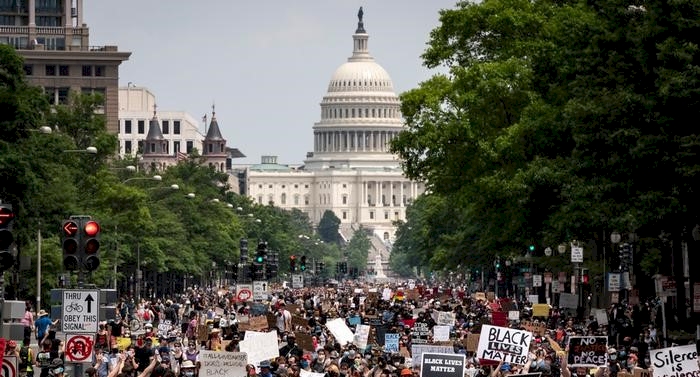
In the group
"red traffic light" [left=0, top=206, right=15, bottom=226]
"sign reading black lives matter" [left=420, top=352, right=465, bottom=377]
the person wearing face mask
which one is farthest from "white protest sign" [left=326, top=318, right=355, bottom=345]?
"red traffic light" [left=0, top=206, right=15, bottom=226]

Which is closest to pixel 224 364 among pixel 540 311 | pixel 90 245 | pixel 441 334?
pixel 90 245

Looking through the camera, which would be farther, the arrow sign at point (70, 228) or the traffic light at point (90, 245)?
the arrow sign at point (70, 228)

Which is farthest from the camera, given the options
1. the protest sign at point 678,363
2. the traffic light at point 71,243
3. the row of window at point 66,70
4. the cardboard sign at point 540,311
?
the row of window at point 66,70

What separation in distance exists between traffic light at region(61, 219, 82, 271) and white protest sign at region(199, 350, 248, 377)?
13.8 feet

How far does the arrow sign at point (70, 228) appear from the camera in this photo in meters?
33.9

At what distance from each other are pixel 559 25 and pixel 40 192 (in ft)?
59.7

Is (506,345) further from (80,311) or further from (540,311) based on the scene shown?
(540,311)

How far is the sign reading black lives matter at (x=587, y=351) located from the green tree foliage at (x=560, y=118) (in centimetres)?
804

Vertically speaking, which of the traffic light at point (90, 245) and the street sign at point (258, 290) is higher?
the street sign at point (258, 290)

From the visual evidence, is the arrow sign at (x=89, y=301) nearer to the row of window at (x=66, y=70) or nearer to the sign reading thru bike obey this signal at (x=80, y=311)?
the sign reading thru bike obey this signal at (x=80, y=311)

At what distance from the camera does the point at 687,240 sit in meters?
53.3

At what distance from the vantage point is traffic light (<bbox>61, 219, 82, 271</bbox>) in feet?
110

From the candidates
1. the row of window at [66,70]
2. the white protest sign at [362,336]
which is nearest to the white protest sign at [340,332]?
the white protest sign at [362,336]

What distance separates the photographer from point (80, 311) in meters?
35.1
